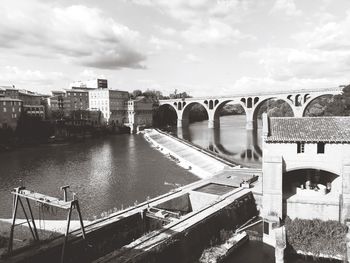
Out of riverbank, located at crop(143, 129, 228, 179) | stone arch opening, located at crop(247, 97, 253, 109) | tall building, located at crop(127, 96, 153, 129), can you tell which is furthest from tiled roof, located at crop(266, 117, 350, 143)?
tall building, located at crop(127, 96, 153, 129)

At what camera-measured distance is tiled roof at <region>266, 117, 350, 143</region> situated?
22828 mm

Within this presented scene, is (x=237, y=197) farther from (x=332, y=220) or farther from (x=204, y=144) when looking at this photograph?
(x=204, y=144)

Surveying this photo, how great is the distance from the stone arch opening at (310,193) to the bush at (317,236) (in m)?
0.79

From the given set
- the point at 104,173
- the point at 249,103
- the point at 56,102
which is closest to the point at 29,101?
the point at 56,102

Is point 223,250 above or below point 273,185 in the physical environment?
below

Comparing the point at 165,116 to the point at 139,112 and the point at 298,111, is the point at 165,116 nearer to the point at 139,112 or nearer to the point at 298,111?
the point at 139,112

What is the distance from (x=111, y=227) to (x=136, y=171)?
93.1 ft

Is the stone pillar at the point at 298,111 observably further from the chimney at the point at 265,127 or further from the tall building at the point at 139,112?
the chimney at the point at 265,127

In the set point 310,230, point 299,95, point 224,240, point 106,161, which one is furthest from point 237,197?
point 299,95

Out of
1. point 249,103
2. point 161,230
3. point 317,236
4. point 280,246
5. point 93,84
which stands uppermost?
point 93,84

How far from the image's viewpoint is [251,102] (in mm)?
115812

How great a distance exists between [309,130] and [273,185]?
5.51 meters

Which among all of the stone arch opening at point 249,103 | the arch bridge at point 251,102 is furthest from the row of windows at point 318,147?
the stone arch opening at point 249,103

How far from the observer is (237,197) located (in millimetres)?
25219
